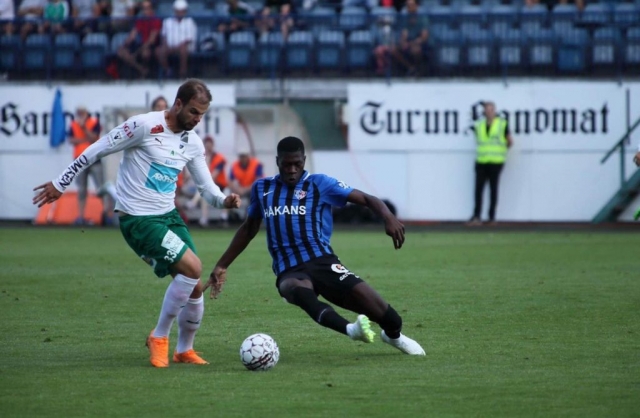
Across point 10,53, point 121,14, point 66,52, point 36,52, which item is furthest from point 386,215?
point 121,14

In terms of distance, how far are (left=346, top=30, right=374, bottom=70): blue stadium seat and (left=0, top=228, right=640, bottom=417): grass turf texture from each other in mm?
8264

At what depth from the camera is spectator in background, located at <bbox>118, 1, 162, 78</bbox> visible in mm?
24625

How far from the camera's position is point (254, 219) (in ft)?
28.0

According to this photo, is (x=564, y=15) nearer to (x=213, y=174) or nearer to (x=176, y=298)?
(x=213, y=174)

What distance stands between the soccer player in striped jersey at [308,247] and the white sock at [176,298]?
0.29m

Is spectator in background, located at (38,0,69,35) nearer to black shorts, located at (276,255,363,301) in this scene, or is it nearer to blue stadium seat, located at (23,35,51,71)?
blue stadium seat, located at (23,35,51,71)

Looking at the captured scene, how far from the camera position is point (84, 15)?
88.3 ft

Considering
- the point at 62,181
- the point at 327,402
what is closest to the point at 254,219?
the point at 62,181

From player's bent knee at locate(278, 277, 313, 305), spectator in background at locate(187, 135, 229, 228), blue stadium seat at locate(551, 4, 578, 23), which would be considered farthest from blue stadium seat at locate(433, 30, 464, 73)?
player's bent knee at locate(278, 277, 313, 305)

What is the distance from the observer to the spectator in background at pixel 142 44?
24.6m

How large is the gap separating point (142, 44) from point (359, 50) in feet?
15.4

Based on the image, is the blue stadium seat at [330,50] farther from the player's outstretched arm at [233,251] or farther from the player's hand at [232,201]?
the player's hand at [232,201]

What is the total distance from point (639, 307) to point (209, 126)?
47.8 feet

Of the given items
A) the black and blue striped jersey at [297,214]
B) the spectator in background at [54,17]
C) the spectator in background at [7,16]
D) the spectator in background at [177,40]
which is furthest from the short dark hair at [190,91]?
the spectator in background at [7,16]
